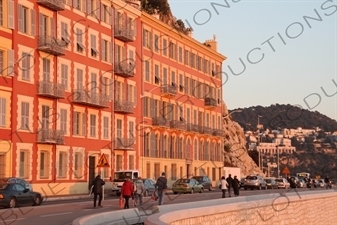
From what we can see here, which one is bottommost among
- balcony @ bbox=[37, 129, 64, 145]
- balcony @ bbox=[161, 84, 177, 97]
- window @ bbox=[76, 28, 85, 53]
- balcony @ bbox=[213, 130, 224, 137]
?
balcony @ bbox=[37, 129, 64, 145]

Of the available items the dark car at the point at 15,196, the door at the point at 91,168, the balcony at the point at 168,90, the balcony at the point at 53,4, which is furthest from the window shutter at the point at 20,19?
the balcony at the point at 168,90

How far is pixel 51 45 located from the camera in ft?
183

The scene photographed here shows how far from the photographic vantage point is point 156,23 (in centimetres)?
7738

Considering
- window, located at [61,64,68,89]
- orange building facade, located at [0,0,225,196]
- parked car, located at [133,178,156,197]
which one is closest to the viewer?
orange building facade, located at [0,0,225,196]

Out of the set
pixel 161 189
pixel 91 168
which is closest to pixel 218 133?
pixel 91 168

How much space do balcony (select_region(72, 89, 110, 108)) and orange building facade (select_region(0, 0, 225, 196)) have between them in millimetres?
97

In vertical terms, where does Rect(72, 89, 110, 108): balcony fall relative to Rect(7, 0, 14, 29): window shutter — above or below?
Result: below

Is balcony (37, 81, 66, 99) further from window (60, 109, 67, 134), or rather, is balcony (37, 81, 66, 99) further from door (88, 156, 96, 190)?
door (88, 156, 96, 190)

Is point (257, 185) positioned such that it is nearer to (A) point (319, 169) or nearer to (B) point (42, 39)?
(B) point (42, 39)

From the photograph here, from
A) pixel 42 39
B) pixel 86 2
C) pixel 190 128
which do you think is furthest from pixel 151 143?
pixel 42 39

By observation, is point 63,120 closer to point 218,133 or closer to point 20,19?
point 20,19

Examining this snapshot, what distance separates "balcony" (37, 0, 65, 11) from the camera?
182 feet

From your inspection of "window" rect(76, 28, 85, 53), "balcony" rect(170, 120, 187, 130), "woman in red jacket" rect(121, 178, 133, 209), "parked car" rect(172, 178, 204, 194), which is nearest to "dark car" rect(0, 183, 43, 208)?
"woman in red jacket" rect(121, 178, 133, 209)

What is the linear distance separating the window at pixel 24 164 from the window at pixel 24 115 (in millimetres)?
1824
